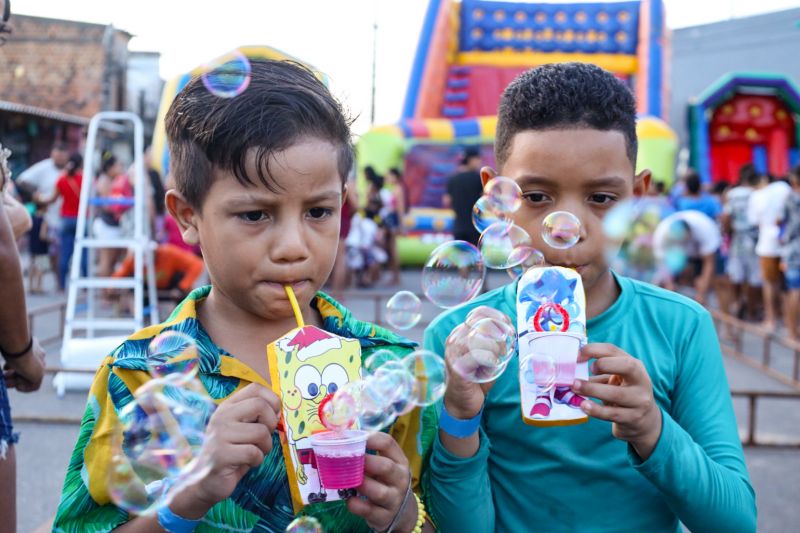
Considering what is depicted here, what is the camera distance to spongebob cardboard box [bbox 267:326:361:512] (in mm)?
1098

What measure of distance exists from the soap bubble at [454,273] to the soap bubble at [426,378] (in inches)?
22.8

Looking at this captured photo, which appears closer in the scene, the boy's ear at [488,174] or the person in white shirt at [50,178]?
the boy's ear at [488,174]

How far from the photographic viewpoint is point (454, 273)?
193 cm

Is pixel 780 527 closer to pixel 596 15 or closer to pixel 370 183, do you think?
pixel 370 183

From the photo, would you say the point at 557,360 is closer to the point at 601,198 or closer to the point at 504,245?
the point at 601,198

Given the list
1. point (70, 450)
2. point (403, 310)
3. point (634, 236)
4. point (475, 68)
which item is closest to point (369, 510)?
point (403, 310)

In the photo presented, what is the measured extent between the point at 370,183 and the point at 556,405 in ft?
30.1

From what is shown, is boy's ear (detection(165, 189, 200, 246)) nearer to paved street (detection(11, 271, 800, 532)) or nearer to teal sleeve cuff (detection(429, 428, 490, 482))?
teal sleeve cuff (detection(429, 428, 490, 482))

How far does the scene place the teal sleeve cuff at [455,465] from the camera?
130 cm

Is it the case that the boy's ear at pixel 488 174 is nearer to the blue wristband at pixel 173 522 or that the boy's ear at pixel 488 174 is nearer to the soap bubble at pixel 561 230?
the soap bubble at pixel 561 230

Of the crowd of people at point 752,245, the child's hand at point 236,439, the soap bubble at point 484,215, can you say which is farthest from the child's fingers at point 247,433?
the crowd of people at point 752,245

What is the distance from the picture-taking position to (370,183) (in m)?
10.3

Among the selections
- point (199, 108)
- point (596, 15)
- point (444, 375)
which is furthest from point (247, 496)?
point (596, 15)

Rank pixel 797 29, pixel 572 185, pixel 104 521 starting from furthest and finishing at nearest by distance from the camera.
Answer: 1. pixel 797 29
2. pixel 572 185
3. pixel 104 521
